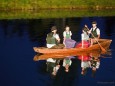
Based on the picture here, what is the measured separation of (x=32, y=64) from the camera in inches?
1298

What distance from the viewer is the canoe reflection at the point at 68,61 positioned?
30.7 metres

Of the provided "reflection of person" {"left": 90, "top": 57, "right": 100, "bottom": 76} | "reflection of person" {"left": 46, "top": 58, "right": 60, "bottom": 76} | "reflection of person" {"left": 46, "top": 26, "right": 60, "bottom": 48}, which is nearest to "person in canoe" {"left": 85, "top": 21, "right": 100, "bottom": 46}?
"reflection of person" {"left": 90, "top": 57, "right": 100, "bottom": 76}

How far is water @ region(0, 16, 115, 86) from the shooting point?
27328mm

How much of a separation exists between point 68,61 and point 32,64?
3.42m

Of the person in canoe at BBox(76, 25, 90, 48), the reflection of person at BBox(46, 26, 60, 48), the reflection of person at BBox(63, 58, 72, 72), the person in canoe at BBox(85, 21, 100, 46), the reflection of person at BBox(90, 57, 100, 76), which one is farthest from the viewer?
the person in canoe at BBox(85, 21, 100, 46)

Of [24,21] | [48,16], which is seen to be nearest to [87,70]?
[24,21]

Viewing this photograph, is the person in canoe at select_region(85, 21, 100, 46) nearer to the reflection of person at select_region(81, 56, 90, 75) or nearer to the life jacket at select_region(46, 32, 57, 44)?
the reflection of person at select_region(81, 56, 90, 75)

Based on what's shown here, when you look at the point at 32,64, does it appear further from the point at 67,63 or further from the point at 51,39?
the point at 51,39

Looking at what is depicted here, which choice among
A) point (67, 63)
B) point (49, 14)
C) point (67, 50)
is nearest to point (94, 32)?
point (67, 50)

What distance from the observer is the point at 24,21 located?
213 ft

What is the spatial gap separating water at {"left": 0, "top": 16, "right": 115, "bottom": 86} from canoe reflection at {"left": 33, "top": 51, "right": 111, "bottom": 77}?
391 mm

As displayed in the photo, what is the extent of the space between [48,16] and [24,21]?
763 centimetres

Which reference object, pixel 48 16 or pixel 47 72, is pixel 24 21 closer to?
pixel 48 16

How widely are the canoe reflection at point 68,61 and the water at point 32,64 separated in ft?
1.28
